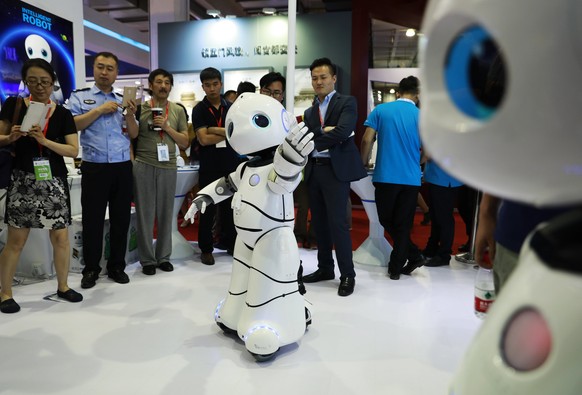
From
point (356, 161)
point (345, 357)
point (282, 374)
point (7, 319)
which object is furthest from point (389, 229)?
point (7, 319)

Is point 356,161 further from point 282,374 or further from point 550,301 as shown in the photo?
point 550,301

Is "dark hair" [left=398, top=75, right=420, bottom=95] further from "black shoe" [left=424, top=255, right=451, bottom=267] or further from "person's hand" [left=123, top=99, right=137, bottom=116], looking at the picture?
"person's hand" [left=123, top=99, right=137, bottom=116]

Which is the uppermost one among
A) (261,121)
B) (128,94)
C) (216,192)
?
(128,94)

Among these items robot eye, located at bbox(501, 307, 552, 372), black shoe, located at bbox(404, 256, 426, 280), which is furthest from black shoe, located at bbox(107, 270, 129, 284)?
robot eye, located at bbox(501, 307, 552, 372)

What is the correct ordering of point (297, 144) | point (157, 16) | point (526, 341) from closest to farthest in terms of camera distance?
point (526, 341) → point (297, 144) → point (157, 16)

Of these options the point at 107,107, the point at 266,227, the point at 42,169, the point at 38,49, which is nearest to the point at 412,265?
the point at 266,227

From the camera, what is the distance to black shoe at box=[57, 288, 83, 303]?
2863mm

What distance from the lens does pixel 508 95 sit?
0.38m

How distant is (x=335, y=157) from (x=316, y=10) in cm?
835

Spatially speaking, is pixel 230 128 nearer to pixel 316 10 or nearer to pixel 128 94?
pixel 128 94

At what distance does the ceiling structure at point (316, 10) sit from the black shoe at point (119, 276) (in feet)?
20.5

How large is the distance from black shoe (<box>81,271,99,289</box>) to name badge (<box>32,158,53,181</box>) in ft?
2.87

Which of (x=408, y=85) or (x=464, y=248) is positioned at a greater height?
(x=408, y=85)

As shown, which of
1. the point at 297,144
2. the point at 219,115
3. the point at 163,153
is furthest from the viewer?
the point at 219,115
